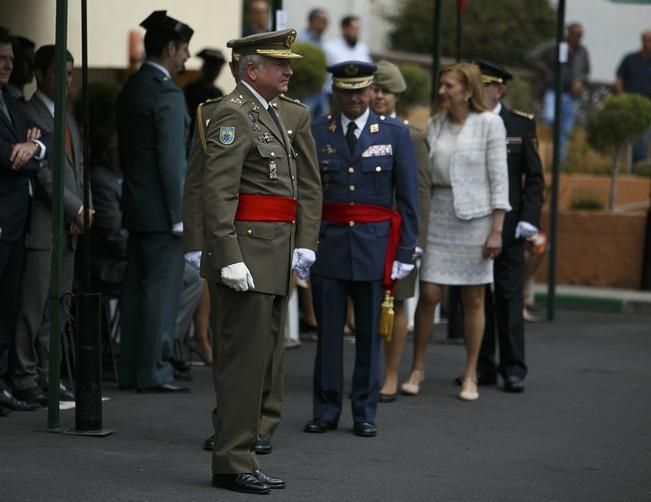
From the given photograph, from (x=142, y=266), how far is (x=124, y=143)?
751 millimetres

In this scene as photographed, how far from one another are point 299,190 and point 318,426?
1.61 meters

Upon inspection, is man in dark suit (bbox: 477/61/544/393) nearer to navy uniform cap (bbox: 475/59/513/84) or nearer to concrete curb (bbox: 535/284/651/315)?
navy uniform cap (bbox: 475/59/513/84)

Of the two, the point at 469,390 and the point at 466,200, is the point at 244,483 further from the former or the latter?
the point at 466,200

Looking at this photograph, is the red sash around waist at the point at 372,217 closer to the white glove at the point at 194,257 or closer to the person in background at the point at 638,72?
the white glove at the point at 194,257

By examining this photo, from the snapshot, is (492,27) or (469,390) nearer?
(469,390)

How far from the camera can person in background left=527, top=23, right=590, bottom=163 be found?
2194cm

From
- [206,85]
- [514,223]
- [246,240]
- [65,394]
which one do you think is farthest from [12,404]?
[206,85]

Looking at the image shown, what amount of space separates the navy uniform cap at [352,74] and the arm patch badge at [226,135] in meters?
1.74

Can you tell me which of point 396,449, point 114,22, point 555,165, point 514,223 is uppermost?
point 114,22

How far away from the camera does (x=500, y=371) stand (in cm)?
1058

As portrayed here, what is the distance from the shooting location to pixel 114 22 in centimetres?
1377

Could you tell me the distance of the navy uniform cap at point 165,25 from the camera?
9812mm

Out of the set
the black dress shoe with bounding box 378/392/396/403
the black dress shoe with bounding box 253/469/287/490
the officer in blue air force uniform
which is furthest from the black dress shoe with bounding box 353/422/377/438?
the black dress shoe with bounding box 253/469/287/490

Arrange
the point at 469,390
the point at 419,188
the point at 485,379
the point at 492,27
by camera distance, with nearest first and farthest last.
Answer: the point at 419,188 → the point at 469,390 → the point at 485,379 → the point at 492,27
